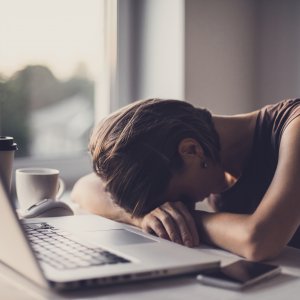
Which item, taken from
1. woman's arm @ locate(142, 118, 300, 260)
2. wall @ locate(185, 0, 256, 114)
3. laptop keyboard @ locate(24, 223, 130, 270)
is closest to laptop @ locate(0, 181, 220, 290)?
laptop keyboard @ locate(24, 223, 130, 270)

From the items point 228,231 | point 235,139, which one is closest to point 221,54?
point 235,139

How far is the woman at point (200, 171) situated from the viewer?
1.00 meters

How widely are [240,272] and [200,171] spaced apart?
0.37m

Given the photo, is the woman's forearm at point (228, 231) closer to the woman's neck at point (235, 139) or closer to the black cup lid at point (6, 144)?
the woman's neck at point (235, 139)

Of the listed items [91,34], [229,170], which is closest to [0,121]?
[91,34]

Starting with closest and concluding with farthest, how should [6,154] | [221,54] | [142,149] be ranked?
[142,149] < [6,154] < [221,54]

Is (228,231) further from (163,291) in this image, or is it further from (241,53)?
(241,53)

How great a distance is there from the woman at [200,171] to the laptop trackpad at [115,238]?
64 mm

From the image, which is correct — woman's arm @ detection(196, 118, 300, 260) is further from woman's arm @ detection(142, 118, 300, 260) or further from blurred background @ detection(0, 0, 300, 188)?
blurred background @ detection(0, 0, 300, 188)

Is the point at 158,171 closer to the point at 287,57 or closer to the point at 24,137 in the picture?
the point at 24,137

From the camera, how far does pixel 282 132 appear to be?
1.22 meters

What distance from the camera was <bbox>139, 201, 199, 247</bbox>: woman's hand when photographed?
40.5 inches

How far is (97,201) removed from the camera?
1346 mm

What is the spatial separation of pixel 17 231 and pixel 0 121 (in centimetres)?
102
